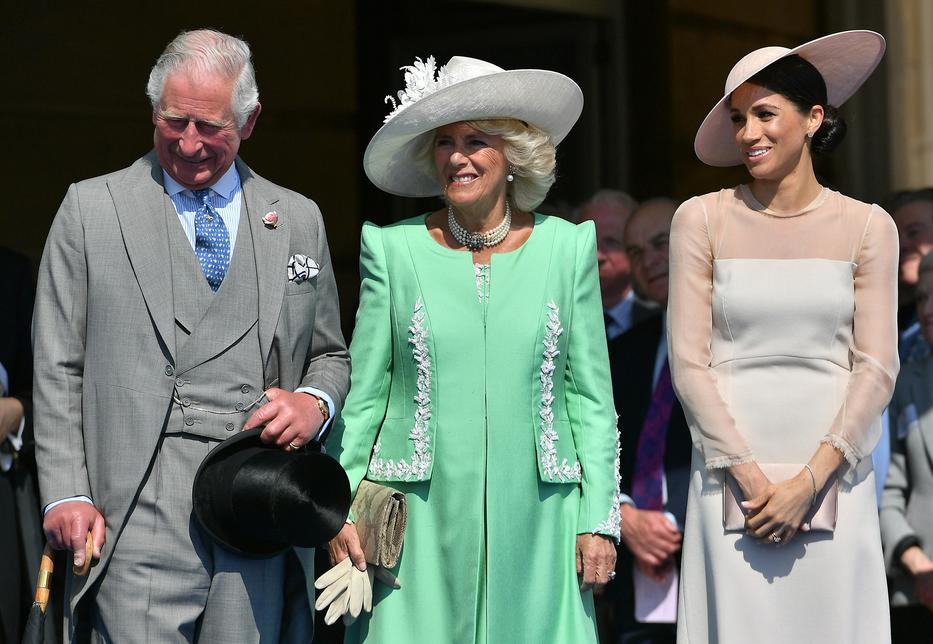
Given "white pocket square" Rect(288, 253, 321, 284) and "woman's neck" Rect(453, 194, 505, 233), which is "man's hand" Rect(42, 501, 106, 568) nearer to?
"white pocket square" Rect(288, 253, 321, 284)

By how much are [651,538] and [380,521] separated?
126 centimetres

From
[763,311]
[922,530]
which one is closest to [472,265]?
[763,311]

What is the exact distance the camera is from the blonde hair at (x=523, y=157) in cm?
412

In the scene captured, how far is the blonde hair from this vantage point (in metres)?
4.12

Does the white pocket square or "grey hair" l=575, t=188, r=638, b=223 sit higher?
"grey hair" l=575, t=188, r=638, b=223

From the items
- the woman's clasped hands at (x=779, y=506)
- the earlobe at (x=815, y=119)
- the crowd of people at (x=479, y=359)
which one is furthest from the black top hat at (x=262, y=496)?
the earlobe at (x=815, y=119)

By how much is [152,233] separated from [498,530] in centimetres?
118

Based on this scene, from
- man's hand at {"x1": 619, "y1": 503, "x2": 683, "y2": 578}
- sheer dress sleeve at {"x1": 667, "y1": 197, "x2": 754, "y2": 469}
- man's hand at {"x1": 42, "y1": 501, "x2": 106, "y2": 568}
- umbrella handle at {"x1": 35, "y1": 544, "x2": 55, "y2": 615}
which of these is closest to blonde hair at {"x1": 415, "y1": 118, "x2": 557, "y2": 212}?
sheer dress sleeve at {"x1": 667, "y1": 197, "x2": 754, "y2": 469}

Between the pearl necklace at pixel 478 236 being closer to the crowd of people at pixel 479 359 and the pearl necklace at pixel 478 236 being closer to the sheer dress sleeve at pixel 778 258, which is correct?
the crowd of people at pixel 479 359

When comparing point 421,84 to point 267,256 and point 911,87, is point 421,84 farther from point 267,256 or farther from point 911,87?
point 911,87

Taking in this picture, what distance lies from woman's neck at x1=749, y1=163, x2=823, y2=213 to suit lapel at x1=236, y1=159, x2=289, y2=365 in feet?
4.20

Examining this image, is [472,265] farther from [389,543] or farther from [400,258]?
[389,543]

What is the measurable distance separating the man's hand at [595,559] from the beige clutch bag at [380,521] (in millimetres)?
481

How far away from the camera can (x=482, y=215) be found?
4.16 m
